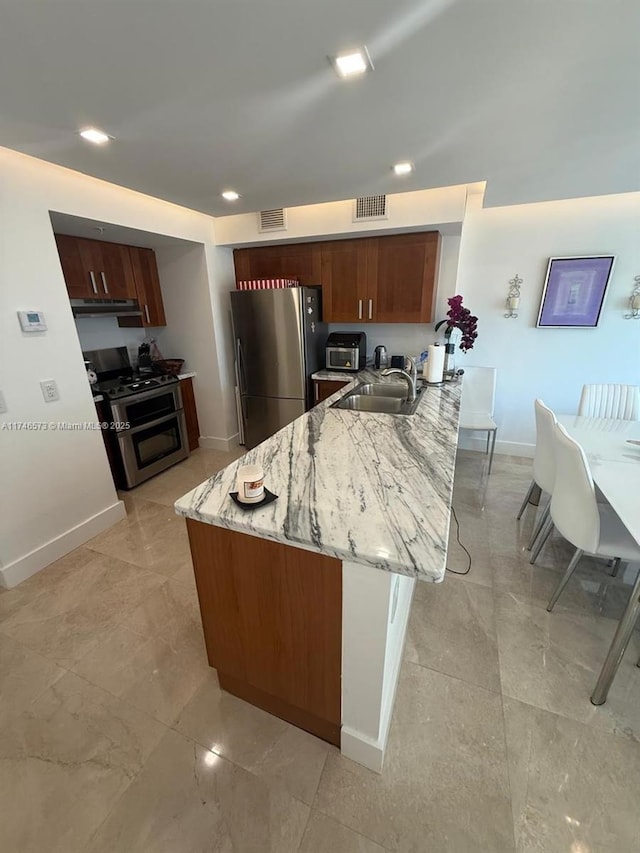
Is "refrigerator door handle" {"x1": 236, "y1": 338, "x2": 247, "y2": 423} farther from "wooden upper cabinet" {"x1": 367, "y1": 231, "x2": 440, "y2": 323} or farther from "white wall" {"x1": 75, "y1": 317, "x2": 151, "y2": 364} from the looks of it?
"wooden upper cabinet" {"x1": 367, "y1": 231, "x2": 440, "y2": 323}

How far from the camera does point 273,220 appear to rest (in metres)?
3.13

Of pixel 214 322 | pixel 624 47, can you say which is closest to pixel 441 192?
pixel 624 47

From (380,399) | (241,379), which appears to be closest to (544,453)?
(380,399)

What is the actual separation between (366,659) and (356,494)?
0.49 metres

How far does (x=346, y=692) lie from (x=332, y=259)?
3.19m

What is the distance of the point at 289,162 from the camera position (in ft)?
6.49

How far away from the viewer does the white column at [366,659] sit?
96 cm

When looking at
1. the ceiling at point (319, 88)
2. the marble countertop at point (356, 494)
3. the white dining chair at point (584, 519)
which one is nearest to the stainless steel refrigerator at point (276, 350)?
the ceiling at point (319, 88)

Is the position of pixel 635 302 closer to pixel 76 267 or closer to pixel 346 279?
pixel 346 279

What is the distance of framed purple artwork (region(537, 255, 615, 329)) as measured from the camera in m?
2.93

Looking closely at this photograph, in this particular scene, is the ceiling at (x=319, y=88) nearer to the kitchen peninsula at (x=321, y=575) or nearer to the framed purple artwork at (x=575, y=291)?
the framed purple artwork at (x=575, y=291)

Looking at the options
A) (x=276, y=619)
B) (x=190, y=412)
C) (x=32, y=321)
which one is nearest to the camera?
(x=276, y=619)

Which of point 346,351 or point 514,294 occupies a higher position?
point 514,294

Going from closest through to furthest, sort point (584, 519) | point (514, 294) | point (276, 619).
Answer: point (276, 619) < point (584, 519) < point (514, 294)
